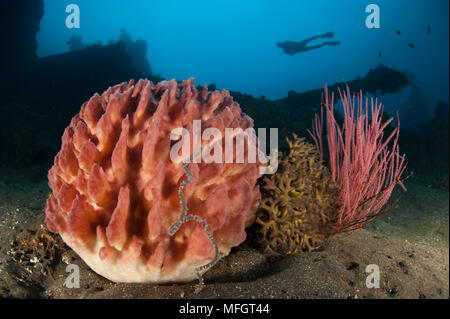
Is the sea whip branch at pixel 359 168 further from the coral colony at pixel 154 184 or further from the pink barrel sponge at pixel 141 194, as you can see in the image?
the pink barrel sponge at pixel 141 194

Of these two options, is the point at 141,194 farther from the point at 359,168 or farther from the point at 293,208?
the point at 359,168

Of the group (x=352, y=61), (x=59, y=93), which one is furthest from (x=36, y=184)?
(x=352, y=61)

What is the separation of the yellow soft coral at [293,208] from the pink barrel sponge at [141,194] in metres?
0.61

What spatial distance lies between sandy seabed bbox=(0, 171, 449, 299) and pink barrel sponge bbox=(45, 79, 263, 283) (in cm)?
24

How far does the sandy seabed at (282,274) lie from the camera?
1936 millimetres

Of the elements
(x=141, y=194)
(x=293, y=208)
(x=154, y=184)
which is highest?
(x=154, y=184)

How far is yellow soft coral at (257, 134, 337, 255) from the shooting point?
8.57 ft

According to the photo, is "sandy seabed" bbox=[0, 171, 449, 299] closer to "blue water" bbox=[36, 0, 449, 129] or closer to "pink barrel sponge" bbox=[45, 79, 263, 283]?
"pink barrel sponge" bbox=[45, 79, 263, 283]

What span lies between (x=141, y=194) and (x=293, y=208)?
1.67 m

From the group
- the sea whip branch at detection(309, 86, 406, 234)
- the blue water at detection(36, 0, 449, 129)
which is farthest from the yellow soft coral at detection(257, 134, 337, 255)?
the blue water at detection(36, 0, 449, 129)

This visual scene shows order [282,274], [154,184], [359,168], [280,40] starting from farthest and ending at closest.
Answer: [280,40], [359,168], [282,274], [154,184]

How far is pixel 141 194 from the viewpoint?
6.50 feet

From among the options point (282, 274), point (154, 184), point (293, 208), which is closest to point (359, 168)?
point (293, 208)

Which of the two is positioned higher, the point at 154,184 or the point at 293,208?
the point at 154,184
